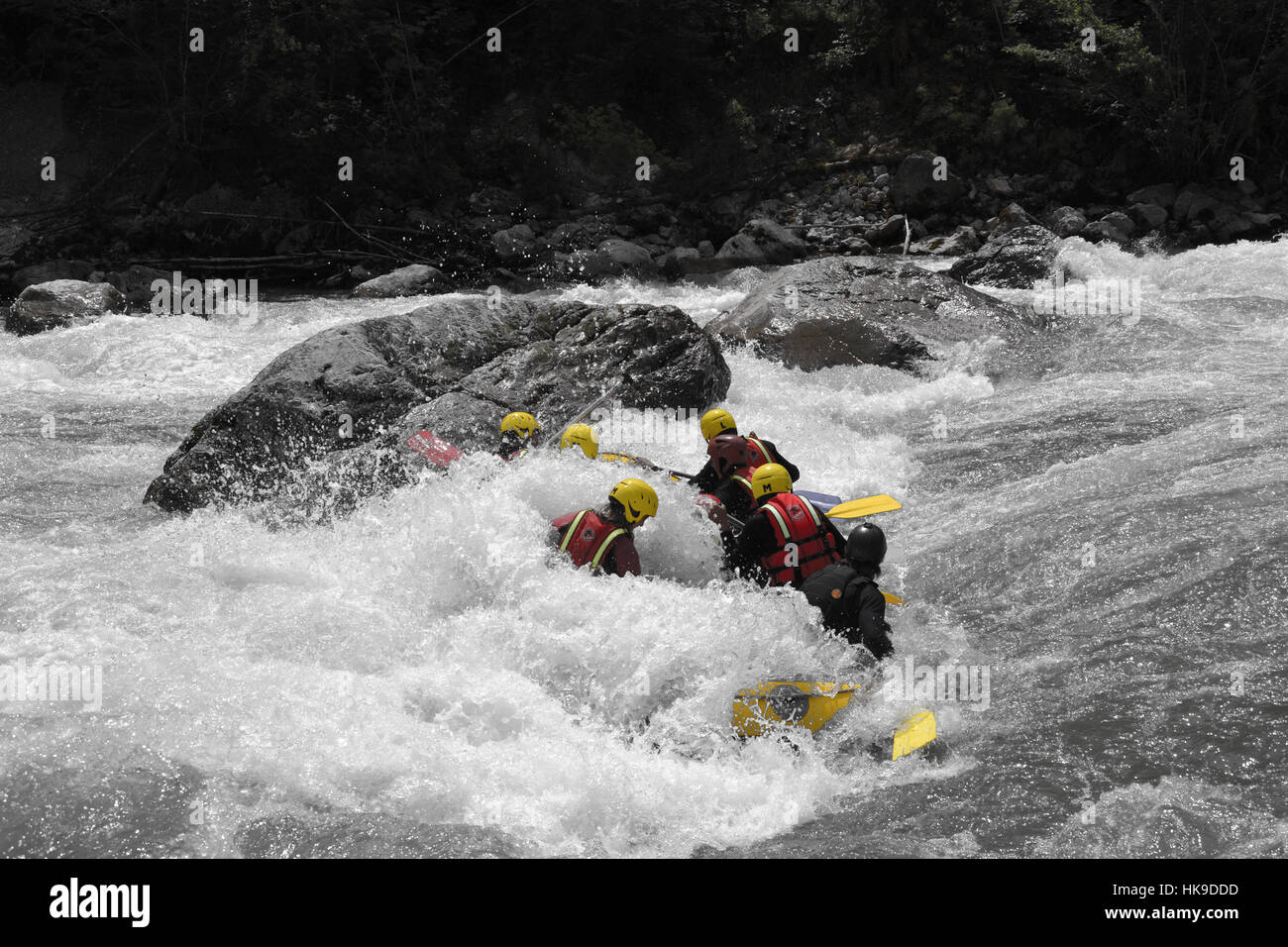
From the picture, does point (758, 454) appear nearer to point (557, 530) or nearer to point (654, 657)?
point (557, 530)

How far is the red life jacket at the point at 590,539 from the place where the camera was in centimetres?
555

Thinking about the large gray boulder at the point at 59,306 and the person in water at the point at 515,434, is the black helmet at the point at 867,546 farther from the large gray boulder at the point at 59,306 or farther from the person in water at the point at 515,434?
the large gray boulder at the point at 59,306

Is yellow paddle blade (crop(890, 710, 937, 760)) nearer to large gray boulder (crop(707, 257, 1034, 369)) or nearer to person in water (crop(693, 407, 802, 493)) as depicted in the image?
person in water (crop(693, 407, 802, 493))

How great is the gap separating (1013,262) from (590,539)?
28.6 feet

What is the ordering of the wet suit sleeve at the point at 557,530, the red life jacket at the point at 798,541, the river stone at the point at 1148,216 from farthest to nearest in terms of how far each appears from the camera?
1. the river stone at the point at 1148,216
2. the wet suit sleeve at the point at 557,530
3. the red life jacket at the point at 798,541

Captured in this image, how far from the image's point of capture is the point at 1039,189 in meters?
16.5

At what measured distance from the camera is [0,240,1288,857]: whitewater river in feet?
13.2

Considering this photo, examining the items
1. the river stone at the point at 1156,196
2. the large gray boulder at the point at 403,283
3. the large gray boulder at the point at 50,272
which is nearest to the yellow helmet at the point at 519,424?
the large gray boulder at the point at 403,283

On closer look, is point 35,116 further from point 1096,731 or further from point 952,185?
point 1096,731

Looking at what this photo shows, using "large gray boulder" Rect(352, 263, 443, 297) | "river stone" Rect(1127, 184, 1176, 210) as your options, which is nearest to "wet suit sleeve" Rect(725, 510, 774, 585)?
"large gray boulder" Rect(352, 263, 443, 297)

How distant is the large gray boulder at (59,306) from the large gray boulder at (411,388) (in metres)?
5.55

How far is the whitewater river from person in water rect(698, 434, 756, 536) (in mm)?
212

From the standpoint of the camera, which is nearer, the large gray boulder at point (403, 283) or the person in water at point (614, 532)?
the person in water at point (614, 532)

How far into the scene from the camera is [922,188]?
643 inches
